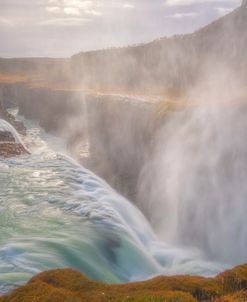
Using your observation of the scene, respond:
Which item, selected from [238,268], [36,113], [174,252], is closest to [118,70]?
[36,113]

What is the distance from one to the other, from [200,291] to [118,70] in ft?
209

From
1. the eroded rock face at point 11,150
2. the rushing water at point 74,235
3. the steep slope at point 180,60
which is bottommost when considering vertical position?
the rushing water at point 74,235

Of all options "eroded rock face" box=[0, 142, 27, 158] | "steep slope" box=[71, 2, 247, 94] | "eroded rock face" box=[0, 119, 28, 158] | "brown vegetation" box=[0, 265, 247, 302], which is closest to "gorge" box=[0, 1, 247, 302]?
"brown vegetation" box=[0, 265, 247, 302]

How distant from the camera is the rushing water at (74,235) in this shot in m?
12.4

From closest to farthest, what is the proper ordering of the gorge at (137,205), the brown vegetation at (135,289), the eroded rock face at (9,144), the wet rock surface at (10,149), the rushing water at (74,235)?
the brown vegetation at (135,289) < the gorge at (137,205) < the rushing water at (74,235) < the wet rock surface at (10,149) < the eroded rock face at (9,144)

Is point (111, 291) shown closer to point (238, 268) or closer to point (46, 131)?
point (238, 268)

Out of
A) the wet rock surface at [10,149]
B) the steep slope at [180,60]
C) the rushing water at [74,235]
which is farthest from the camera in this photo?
the steep slope at [180,60]

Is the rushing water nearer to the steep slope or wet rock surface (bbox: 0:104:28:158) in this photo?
wet rock surface (bbox: 0:104:28:158)

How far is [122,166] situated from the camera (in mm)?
31156

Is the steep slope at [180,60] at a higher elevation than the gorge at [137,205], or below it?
higher

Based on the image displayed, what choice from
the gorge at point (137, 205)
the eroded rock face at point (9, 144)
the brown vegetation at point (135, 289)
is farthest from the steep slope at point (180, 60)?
the brown vegetation at point (135, 289)

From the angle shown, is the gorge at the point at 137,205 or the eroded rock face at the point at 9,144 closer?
the gorge at the point at 137,205

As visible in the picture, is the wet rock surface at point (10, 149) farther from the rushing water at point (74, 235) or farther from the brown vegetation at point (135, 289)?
the brown vegetation at point (135, 289)

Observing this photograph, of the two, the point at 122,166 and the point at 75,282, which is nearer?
the point at 75,282
